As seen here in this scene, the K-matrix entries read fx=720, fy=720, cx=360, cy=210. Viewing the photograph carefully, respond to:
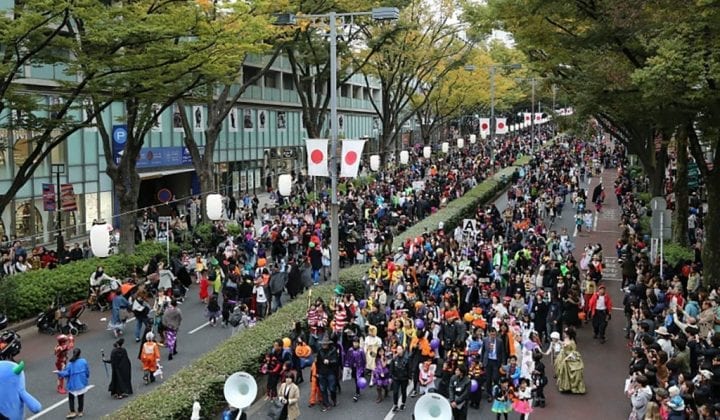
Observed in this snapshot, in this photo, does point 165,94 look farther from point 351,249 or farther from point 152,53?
point 351,249

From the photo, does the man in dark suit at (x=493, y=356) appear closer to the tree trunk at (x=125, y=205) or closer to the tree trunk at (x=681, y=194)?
the tree trunk at (x=681, y=194)

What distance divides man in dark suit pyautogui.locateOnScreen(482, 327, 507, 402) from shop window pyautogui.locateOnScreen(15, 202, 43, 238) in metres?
20.6

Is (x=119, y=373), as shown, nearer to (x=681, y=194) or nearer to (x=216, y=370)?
(x=216, y=370)

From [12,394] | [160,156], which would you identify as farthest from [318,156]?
[160,156]

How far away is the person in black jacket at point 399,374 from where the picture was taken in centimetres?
1227

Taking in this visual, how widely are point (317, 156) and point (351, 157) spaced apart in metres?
0.85

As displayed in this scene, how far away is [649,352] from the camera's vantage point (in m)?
11.6

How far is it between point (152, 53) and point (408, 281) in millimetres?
8743

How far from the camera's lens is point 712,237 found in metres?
17.9

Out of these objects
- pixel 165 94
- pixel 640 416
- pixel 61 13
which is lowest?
pixel 640 416

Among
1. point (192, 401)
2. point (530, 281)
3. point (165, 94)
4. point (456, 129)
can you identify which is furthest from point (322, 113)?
point (456, 129)

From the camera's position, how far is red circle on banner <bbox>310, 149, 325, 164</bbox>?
17812 mm

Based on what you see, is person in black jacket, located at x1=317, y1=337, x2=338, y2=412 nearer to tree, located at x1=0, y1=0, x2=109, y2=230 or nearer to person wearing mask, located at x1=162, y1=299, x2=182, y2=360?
person wearing mask, located at x1=162, y1=299, x2=182, y2=360

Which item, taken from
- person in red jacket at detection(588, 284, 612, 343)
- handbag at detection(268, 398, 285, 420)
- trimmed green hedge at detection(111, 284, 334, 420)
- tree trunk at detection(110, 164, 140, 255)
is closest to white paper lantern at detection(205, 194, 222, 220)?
tree trunk at detection(110, 164, 140, 255)
